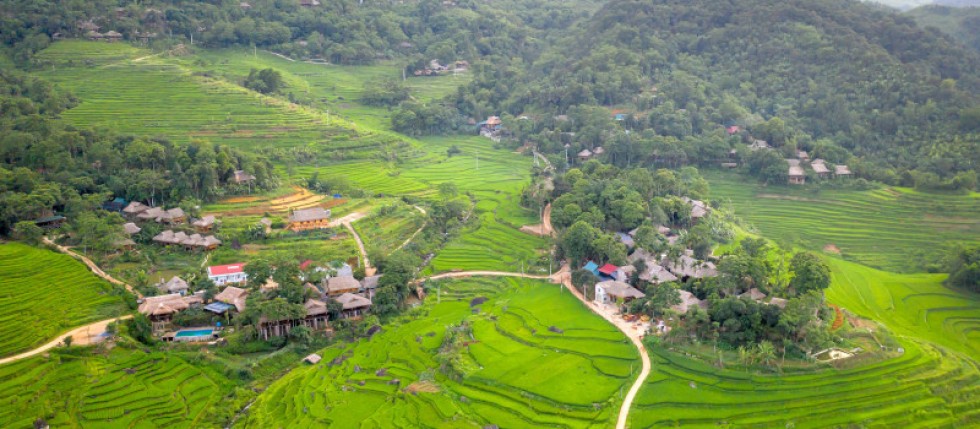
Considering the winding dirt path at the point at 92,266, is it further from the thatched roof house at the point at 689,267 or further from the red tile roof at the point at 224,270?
the thatched roof house at the point at 689,267

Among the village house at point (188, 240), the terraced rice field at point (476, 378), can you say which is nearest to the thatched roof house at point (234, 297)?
the terraced rice field at point (476, 378)

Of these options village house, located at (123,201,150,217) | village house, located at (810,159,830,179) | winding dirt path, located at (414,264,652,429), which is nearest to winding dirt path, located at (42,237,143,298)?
village house, located at (123,201,150,217)

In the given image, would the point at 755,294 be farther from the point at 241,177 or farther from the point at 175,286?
the point at 241,177

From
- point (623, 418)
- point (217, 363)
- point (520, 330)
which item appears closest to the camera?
point (623, 418)

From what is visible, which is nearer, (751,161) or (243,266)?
(243,266)

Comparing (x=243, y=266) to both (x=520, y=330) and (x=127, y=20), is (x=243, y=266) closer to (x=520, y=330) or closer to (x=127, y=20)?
(x=520, y=330)

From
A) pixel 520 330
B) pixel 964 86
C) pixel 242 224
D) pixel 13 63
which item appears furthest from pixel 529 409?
pixel 13 63

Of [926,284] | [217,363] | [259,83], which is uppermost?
[259,83]
